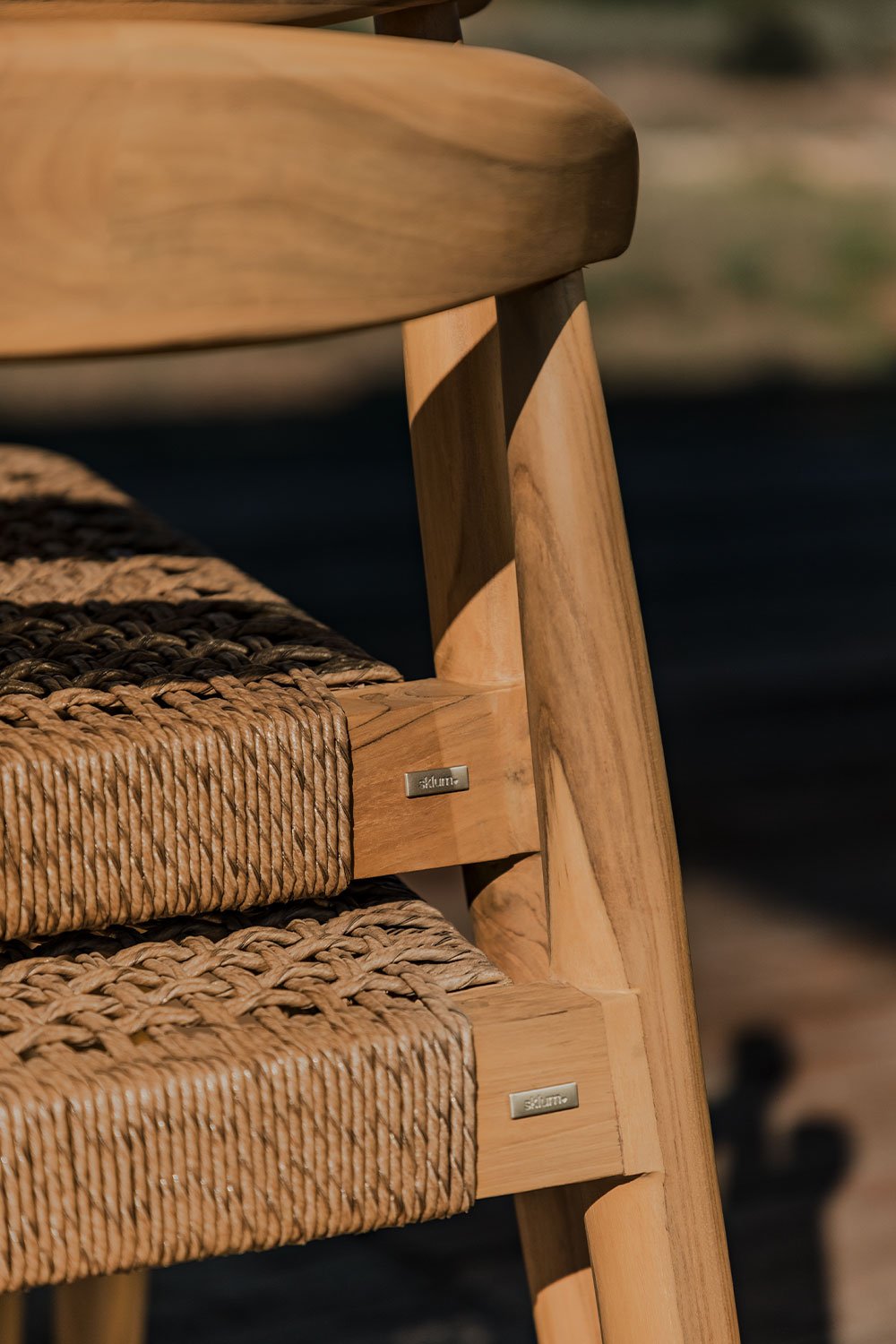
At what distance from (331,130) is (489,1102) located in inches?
8.3

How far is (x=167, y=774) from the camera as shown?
0.40m

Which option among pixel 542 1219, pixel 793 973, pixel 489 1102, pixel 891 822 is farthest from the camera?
pixel 891 822

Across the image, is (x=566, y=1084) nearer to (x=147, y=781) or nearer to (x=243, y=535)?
(x=147, y=781)

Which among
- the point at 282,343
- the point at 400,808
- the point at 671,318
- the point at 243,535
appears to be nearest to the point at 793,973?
the point at 400,808

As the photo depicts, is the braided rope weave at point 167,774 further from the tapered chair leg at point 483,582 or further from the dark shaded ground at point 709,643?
the dark shaded ground at point 709,643

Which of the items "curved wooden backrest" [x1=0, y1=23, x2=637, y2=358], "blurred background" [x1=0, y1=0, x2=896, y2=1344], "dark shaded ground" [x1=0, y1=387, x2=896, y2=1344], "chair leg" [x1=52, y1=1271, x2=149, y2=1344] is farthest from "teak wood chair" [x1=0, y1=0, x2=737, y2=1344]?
"dark shaded ground" [x1=0, y1=387, x2=896, y2=1344]

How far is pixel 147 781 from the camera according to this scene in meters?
0.40

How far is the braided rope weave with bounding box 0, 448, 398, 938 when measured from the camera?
393 mm

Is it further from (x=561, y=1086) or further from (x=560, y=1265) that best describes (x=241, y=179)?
(x=560, y=1265)

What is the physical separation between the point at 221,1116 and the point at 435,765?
150mm

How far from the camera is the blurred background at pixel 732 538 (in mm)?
964

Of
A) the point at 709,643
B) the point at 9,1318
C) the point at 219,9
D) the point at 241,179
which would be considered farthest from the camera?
the point at 709,643

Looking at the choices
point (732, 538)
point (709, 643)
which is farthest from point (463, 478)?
point (732, 538)

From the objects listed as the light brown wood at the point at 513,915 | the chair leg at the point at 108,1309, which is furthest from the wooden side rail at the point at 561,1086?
the chair leg at the point at 108,1309
